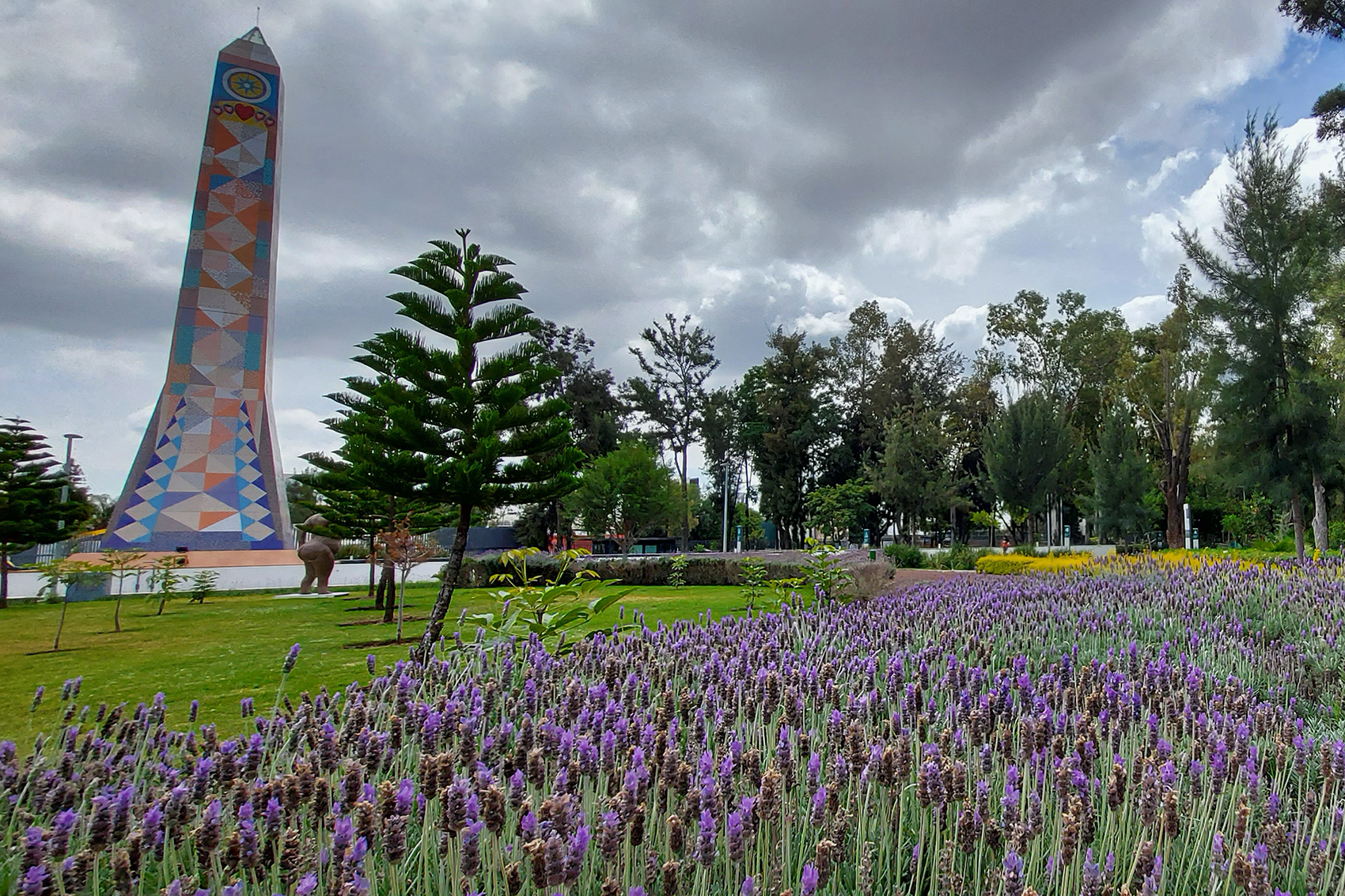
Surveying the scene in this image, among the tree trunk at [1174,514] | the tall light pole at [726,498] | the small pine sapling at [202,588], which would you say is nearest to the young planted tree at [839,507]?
the tall light pole at [726,498]

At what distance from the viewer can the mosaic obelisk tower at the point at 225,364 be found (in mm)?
25531

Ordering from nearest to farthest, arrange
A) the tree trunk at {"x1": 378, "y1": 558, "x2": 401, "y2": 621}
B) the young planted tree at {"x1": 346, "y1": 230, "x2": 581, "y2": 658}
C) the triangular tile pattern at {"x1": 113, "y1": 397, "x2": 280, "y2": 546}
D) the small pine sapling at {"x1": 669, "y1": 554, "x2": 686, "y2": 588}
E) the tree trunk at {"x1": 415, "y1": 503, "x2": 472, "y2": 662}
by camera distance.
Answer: the tree trunk at {"x1": 415, "y1": 503, "x2": 472, "y2": 662}, the young planted tree at {"x1": 346, "y1": 230, "x2": 581, "y2": 658}, the tree trunk at {"x1": 378, "y1": 558, "x2": 401, "y2": 621}, the small pine sapling at {"x1": 669, "y1": 554, "x2": 686, "y2": 588}, the triangular tile pattern at {"x1": 113, "y1": 397, "x2": 280, "y2": 546}

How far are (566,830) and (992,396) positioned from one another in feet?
130

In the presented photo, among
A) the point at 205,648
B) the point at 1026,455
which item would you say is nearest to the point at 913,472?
the point at 1026,455

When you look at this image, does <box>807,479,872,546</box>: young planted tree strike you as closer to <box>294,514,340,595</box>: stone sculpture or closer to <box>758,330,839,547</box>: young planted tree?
<box>758,330,839,547</box>: young planted tree

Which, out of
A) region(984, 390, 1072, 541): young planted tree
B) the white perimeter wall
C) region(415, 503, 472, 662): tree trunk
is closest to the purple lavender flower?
region(415, 503, 472, 662): tree trunk

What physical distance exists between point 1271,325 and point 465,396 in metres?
17.5

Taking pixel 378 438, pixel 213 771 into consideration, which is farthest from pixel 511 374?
pixel 213 771

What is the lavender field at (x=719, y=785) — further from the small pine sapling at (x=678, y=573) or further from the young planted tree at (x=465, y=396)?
the small pine sapling at (x=678, y=573)

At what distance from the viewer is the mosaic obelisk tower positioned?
2553cm

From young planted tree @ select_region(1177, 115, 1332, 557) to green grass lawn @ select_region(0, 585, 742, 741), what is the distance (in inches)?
469

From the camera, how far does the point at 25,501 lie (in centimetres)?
1470

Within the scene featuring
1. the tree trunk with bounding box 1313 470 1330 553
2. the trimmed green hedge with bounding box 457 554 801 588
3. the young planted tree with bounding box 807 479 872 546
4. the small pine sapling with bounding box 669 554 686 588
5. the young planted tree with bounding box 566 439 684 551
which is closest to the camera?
the tree trunk with bounding box 1313 470 1330 553

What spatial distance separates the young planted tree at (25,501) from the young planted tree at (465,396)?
11.7m
